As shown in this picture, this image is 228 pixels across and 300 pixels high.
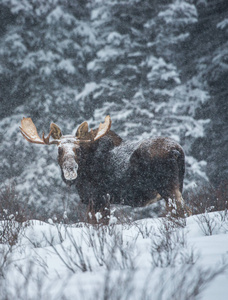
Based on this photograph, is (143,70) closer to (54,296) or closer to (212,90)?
(212,90)

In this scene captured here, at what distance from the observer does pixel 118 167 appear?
5.26 meters

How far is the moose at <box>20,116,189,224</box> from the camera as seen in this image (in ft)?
15.6

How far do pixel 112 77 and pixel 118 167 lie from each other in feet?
24.1

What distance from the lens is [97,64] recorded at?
38.9ft

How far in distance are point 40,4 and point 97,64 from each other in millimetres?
3585

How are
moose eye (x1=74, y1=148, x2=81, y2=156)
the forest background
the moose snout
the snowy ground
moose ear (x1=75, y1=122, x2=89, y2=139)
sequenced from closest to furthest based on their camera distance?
the snowy ground → the moose snout → moose eye (x1=74, y1=148, x2=81, y2=156) → moose ear (x1=75, y1=122, x2=89, y2=139) → the forest background

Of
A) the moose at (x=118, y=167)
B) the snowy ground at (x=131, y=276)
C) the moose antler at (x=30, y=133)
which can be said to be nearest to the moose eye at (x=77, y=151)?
the moose at (x=118, y=167)

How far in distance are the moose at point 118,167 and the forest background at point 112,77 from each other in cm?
520

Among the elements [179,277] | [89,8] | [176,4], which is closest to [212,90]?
[176,4]

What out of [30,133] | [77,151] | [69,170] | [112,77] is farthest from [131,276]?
[112,77]

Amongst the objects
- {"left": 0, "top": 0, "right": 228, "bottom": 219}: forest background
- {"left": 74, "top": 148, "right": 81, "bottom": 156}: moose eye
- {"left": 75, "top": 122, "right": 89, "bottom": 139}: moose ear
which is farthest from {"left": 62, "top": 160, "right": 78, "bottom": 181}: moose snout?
{"left": 0, "top": 0, "right": 228, "bottom": 219}: forest background

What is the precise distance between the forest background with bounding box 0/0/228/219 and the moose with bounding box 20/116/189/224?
5.20 metres

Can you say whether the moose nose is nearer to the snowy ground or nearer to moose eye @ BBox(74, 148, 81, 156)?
moose eye @ BBox(74, 148, 81, 156)

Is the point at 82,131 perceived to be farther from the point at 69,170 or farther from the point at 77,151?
the point at 69,170
